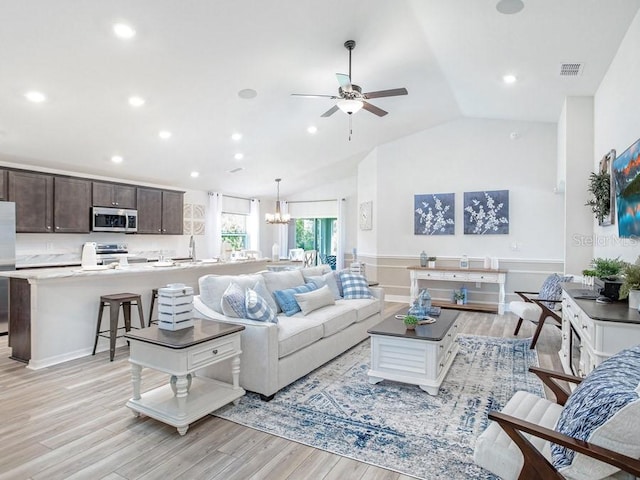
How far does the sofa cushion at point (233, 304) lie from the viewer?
132 inches

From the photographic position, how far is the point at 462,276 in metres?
6.87

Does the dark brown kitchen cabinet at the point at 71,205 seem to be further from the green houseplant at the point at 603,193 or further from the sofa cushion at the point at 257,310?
the green houseplant at the point at 603,193

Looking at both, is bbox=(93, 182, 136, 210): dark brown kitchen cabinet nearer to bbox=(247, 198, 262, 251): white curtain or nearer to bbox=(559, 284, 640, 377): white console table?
bbox=(247, 198, 262, 251): white curtain

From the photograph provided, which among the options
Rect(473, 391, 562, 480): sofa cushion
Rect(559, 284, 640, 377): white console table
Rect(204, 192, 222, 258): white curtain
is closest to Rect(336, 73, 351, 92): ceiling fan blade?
Rect(559, 284, 640, 377): white console table

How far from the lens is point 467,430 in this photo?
2.64 meters

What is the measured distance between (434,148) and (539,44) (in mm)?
3679

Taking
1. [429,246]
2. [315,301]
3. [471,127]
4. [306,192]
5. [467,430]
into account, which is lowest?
[467,430]

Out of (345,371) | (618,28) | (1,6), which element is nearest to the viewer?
Result: (1,6)

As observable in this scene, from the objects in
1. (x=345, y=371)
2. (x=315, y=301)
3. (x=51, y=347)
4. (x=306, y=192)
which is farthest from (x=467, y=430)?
(x=306, y=192)

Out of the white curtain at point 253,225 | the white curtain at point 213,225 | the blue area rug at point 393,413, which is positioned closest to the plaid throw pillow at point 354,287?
the blue area rug at point 393,413

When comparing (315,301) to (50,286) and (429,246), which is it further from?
(429,246)

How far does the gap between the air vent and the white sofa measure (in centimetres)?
347

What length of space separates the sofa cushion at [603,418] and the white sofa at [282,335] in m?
2.07

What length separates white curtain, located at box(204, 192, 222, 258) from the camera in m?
9.05
